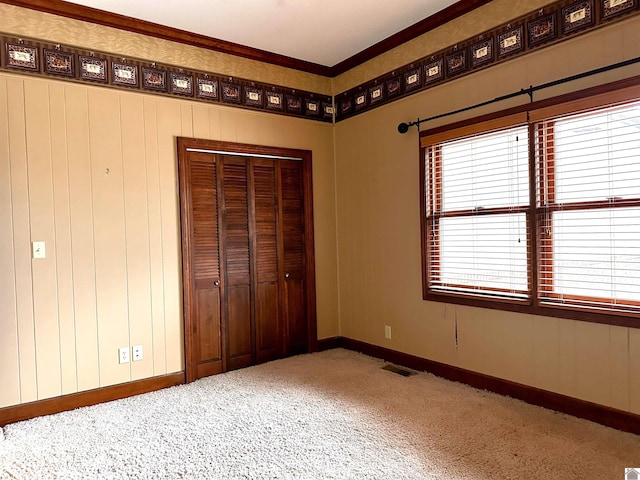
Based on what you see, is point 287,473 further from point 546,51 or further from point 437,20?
point 437,20

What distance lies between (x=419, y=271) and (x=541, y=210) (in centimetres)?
115

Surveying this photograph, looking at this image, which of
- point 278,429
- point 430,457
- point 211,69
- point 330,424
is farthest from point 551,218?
point 211,69

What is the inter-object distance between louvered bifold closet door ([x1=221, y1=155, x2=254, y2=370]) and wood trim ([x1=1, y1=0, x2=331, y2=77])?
38.9 inches

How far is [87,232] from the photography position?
3.20 m

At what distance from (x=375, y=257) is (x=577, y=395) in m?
1.99

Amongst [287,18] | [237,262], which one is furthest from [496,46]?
[237,262]

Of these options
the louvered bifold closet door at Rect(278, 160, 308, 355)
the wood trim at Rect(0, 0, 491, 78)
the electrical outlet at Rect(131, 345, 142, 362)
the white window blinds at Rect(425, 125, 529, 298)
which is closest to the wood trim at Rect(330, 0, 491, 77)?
the wood trim at Rect(0, 0, 491, 78)

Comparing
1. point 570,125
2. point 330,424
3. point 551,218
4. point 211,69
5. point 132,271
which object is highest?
point 211,69

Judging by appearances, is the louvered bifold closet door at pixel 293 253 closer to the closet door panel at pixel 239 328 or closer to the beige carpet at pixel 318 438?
the closet door panel at pixel 239 328

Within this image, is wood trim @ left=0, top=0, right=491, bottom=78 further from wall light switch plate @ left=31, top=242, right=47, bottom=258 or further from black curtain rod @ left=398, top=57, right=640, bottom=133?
wall light switch plate @ left=31, top=242, right=47, bottom=258

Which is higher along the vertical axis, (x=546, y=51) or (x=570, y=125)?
(x=546, y=51)

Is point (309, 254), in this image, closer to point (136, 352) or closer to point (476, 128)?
point (136, 352)

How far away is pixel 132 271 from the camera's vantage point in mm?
3387

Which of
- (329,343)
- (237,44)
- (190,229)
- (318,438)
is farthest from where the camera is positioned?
(329,343)
